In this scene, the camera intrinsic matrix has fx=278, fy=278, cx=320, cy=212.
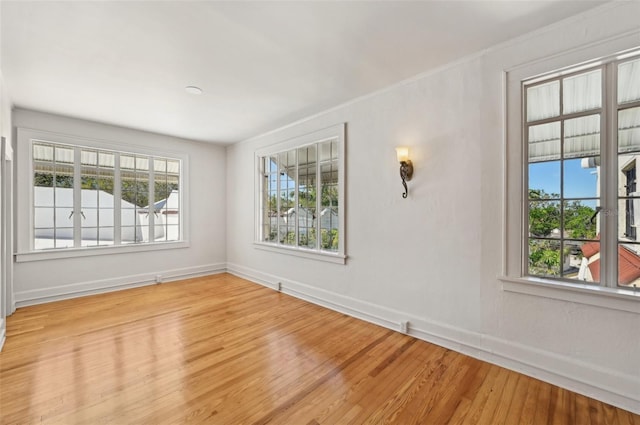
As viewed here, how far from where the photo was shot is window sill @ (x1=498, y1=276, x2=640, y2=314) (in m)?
1.88

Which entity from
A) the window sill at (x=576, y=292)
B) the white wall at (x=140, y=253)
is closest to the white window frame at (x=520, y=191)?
the window sill at (x=576, y=292)

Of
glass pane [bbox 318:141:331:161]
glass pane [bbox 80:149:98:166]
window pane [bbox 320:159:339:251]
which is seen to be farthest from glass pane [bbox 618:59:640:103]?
glass pane [bbox 80:149:98:166]

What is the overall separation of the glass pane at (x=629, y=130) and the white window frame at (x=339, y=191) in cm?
248

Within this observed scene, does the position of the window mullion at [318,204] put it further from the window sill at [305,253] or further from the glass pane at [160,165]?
the glass pane at [160,165]

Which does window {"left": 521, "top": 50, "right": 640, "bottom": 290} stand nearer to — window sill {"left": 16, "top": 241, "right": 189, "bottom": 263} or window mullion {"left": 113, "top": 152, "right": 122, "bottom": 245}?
window sill {"left": 16, "top": 241, "right": 189, "bottom": 263}

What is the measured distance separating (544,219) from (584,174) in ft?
1.39

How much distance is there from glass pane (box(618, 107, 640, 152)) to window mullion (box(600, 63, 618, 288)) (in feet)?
0.11

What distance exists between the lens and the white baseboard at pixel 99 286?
3.89 metres

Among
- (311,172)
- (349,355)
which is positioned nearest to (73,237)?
(311,172)

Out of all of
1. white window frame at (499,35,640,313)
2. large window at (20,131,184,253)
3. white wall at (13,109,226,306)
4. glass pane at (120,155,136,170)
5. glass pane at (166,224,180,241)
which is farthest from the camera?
glass pane at (166,224,180,241)

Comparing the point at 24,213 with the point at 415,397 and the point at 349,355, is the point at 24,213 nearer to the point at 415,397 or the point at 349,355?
the point at 349,355

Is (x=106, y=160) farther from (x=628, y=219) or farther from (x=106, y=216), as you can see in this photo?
(x=628, y=219)

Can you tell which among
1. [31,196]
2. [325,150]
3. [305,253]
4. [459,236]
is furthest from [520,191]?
[31,196]

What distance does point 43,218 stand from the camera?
407 cm
